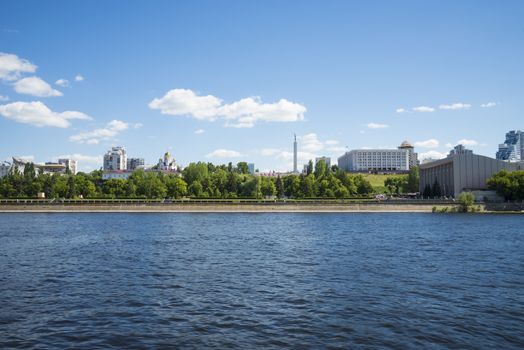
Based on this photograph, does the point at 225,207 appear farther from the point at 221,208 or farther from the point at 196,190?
the point at 196,190

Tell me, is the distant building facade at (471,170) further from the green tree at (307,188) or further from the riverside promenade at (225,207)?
the green tree at (307,188)

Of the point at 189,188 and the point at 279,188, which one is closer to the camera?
the point at 279,188

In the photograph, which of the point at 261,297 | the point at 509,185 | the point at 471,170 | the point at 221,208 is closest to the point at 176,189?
the point at 221,208

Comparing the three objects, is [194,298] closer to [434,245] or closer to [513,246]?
[434,245]

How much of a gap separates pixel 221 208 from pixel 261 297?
99.2 meters

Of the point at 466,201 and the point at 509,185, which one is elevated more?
the point at 509,185

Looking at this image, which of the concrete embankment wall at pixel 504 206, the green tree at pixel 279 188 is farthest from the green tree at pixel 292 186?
the concrete embankment wall at pixel 504 206

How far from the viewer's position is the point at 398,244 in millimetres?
46594

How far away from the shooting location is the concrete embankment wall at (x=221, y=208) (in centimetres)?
11869

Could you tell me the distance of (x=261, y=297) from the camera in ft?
74.4

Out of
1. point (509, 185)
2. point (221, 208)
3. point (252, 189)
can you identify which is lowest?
point (221, 208)

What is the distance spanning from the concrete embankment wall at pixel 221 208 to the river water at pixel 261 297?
7711cm

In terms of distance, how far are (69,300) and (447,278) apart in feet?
71.3

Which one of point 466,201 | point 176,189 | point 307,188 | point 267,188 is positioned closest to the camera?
point 466,201
